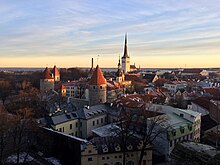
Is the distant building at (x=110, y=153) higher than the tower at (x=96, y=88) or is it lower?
lower

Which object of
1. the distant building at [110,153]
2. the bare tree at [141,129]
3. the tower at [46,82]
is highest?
the tower at [46,82]

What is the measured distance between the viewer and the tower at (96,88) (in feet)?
129

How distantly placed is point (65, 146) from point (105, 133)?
4384 mm

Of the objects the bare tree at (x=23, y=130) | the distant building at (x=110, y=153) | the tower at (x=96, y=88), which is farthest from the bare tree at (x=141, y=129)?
the tower at (x=96, y=88)

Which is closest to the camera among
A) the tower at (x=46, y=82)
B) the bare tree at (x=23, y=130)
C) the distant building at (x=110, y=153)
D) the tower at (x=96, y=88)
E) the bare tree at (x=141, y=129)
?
the distant building at (x=110, y=153)

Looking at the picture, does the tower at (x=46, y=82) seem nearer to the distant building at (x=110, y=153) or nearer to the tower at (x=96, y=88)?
the tower at (x=96, y=88)

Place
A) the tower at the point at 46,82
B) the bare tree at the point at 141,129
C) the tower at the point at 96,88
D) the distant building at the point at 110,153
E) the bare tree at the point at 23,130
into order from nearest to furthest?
the distant building at the point at 110,153 → the bare tree at the point at 141,129 → the bare tree at the point at 23,130 → the tower at the point at 96,88 → the tower at the point at 46,82

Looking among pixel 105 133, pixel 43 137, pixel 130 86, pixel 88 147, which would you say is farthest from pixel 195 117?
pixel 130 86

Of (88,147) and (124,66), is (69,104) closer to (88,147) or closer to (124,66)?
(88,147)

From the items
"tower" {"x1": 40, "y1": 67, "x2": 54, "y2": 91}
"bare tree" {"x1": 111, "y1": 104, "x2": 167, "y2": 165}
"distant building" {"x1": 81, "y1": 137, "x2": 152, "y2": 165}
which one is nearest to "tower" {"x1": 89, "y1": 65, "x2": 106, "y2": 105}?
"bare tree" {"x1": 111, "y1": 104, "x2": 167, "y2": 165}

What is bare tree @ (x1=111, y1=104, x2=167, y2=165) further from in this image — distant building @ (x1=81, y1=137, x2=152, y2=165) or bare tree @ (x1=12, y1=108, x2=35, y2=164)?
bare tree @ (x1=12, y1=108, x2=35, y2=164)

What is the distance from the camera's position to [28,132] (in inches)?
943

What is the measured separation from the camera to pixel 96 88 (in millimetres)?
39375

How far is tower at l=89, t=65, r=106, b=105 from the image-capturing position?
129 ft
